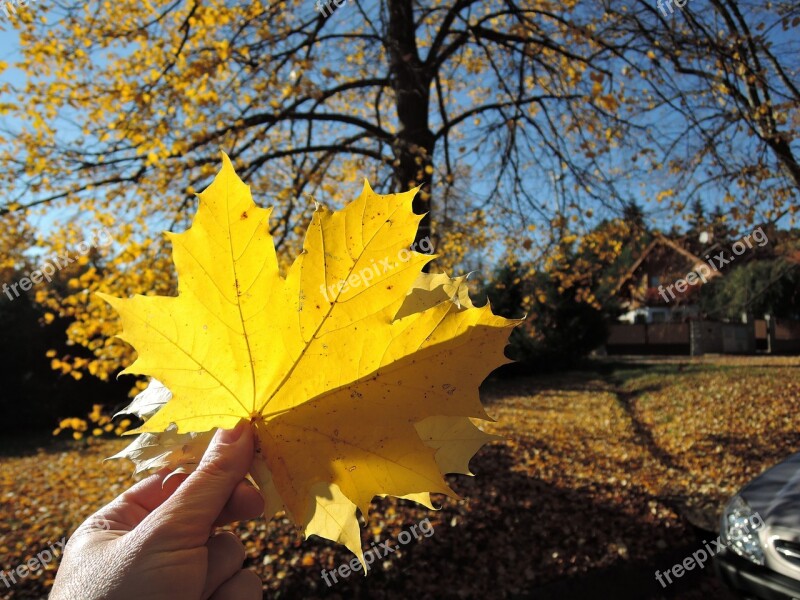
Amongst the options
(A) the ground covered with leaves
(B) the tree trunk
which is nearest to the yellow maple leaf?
(A) the ground covered with leaves

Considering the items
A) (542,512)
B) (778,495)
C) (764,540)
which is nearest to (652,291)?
(542,512)

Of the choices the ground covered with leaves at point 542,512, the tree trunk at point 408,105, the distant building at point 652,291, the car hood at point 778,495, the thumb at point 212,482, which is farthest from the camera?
the distant building at point 652,291

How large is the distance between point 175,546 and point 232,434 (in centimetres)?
20

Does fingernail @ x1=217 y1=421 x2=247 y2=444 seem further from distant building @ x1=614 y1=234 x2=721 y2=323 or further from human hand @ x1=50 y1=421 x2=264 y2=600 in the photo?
distant building @ x1=614 y1=234 x2=721 y2=323

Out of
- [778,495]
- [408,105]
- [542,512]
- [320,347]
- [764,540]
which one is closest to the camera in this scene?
[320,347]

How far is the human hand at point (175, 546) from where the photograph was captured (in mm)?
784

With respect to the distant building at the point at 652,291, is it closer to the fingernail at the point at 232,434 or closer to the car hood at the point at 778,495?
the car hood at the point at 778,495

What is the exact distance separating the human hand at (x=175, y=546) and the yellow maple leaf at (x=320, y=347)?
2.3 inches

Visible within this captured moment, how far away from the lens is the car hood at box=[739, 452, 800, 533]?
3765 mm

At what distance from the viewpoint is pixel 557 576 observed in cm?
465

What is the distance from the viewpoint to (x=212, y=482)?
819 millimetres

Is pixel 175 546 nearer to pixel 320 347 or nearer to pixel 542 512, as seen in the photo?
pixel 320 347

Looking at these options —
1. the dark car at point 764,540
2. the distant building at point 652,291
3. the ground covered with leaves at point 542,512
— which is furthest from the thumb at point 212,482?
the distant building at point 652,291

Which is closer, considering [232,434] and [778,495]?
[232,434]
